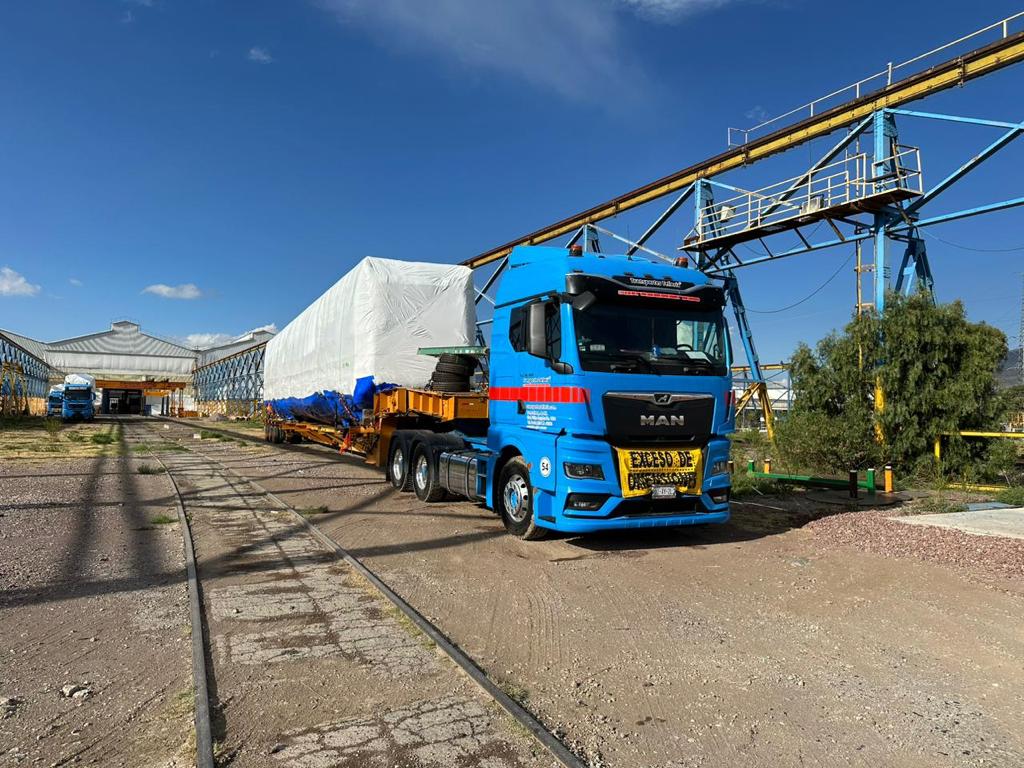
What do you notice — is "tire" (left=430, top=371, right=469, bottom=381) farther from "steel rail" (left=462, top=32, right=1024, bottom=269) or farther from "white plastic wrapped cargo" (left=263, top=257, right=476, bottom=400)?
"steel rail" (left=462, top=32, right=1024, bottom=269)

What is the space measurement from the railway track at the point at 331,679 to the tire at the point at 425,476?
12.8 ft

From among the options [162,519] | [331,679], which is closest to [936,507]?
[331,679]

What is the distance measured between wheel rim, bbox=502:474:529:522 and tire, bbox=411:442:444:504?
2543mm

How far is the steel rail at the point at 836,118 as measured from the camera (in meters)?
15.4

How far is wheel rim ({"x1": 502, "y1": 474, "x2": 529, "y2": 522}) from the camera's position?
8305 mm

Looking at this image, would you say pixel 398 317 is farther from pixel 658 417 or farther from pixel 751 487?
pixel 751 487

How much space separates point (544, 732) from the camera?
3.36 metres

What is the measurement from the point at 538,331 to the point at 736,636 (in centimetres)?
396

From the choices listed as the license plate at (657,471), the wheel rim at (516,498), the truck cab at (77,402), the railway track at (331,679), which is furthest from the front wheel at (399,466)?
the truck cab at (77,402)

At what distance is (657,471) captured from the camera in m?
7.57

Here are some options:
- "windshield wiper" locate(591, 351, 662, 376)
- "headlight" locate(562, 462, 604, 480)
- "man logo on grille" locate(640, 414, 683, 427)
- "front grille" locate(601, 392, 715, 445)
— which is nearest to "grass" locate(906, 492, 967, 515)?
"front grille" locate(601, 392, 715, 445)

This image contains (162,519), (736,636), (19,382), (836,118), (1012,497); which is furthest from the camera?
(19,382)

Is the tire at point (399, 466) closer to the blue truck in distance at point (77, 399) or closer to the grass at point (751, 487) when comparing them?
the grass at point (751, 487)

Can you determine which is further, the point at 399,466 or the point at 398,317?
the point at 398,317
